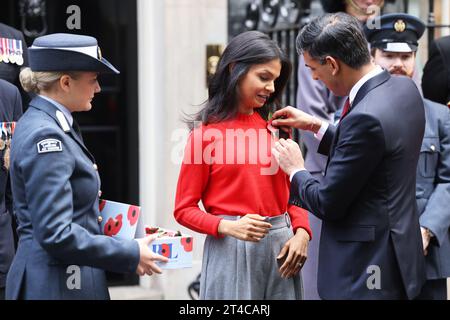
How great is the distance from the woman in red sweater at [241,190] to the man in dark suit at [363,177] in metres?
Answer: 0.13

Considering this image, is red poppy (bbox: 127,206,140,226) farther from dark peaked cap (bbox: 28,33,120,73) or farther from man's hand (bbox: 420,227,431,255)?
man's hand (bbox: 420,227,431,255)

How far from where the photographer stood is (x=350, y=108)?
131 inches

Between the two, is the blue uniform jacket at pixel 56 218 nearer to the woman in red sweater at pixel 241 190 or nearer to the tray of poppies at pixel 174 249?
the tray of poppies at pixel 174 249

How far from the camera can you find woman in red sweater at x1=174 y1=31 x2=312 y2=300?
11.2 ft

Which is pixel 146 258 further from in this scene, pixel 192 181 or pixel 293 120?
pixel 293 120

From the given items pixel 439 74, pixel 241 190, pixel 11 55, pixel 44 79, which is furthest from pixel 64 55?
pixel 439 74

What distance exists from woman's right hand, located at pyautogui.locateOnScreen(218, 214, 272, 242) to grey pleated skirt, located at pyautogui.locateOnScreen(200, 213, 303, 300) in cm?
10

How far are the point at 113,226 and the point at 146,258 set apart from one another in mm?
271

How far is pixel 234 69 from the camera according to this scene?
3.53 m

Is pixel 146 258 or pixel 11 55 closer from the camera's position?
pixel 146 258

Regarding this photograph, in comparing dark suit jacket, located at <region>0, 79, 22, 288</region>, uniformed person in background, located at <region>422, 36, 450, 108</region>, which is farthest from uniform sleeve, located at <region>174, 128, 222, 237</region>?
uniformed person in background, located at <region>422, 36, 450, 108</region>

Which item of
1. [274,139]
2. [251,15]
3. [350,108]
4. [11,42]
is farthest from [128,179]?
[350,108]

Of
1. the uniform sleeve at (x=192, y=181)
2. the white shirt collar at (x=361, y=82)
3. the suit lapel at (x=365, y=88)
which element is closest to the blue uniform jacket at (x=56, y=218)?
the uniform sleeve at (x=192, y=181)

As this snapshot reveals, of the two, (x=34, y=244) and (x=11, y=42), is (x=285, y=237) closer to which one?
(x=34, y=244)
